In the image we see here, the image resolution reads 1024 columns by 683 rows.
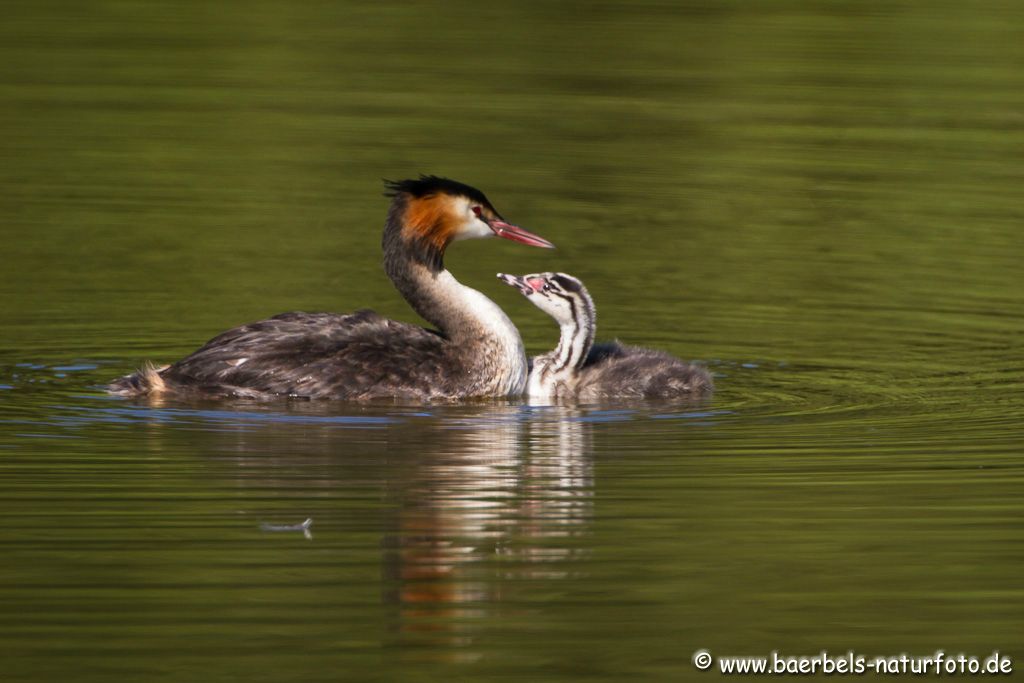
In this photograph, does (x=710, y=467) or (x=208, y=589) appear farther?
(x=710, y=467)

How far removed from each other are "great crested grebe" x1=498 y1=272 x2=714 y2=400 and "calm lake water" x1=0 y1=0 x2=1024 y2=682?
1.13 ft

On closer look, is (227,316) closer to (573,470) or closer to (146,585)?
(573,470)

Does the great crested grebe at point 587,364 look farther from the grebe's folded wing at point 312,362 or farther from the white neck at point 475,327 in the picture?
the grebe's folded wing at point 312,362

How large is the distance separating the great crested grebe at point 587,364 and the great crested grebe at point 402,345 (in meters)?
0.21

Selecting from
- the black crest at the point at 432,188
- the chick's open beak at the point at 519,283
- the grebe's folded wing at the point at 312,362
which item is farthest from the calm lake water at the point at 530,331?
the black crest at the point at 432,188

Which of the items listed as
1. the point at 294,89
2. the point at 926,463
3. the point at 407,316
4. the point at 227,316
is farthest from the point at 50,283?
the point at 294,89

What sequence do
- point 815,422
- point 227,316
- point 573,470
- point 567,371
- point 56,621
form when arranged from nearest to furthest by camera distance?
point 56,621
point 573,470
point 815,422
point 567,371
point 227,316

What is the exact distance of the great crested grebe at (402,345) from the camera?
12.8 meters

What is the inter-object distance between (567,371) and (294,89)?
38.7 ft

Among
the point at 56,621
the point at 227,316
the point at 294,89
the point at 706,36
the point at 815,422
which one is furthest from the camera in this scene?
the point at 706,36

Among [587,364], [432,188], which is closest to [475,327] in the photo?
[587,364]

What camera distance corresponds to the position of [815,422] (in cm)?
1238

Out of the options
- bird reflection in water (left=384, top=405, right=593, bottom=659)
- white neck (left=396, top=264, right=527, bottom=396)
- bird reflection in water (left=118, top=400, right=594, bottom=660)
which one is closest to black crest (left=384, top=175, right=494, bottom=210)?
white neck (left=396, top=264, right=527, bottom=396)

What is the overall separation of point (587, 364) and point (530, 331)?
6.10ft
